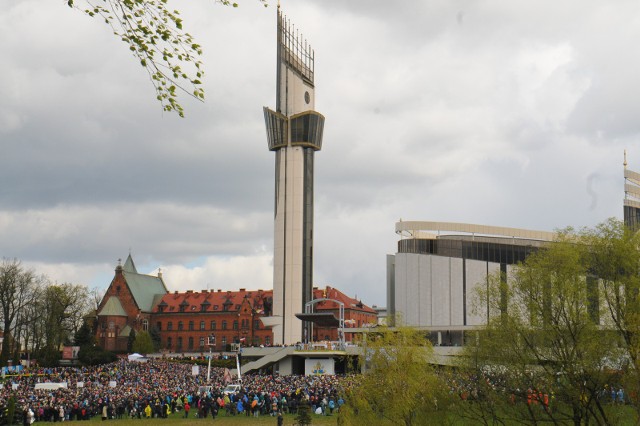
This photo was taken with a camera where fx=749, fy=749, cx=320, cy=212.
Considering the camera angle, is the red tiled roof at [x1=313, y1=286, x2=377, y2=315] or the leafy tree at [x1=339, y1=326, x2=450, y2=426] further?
the red tiled roof at [x1=313, y1=286, x2=377, y2=315]

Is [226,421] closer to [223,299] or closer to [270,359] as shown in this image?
[270,359]

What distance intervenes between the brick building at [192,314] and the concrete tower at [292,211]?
23.2 m

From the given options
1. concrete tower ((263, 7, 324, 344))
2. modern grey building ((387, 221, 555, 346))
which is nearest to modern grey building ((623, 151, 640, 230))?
modern grey building ((387, 221, 555, 346))

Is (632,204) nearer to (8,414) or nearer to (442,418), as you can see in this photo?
(442,418)

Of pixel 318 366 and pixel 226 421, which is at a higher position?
pixel 318 366

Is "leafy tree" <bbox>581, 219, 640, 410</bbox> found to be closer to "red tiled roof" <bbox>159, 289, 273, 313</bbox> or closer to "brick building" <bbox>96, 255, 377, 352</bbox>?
"brick building" <bbox>96, 255, 377, 352</bbox>

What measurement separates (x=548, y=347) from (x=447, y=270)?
54.2 meters

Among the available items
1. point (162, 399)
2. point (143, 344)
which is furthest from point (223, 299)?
point (162, 399)

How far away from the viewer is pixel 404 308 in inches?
3413

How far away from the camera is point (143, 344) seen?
115938mm

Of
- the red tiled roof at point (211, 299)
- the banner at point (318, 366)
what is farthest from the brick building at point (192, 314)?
the banner at point (318, 366)

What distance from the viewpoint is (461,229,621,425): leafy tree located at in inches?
1172

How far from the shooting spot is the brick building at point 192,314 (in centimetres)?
12519

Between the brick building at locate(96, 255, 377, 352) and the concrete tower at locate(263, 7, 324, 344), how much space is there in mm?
23248
